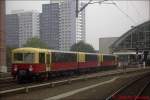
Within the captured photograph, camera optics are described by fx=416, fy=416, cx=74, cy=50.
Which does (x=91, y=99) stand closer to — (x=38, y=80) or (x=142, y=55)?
(x=38, y=80)

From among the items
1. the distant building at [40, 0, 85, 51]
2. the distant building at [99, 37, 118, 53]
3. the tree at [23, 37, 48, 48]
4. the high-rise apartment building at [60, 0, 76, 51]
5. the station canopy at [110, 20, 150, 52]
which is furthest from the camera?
the distant building at [99, 37, 118, 53]

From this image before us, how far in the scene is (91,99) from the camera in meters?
19.9

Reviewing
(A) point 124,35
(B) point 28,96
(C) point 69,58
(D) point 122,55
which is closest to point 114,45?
(A) point 124,35

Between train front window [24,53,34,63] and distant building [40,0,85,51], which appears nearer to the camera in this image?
train front window [24,53,34,63]

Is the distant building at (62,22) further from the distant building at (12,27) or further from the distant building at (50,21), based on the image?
the distant building at (12,27)

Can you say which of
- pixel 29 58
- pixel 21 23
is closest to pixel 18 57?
pixel 29 58

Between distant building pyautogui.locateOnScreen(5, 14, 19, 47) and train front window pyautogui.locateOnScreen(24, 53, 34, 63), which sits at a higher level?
distant building pyautogui.locateOnScreen(5, 14, 19, 47)

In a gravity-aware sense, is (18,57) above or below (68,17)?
below

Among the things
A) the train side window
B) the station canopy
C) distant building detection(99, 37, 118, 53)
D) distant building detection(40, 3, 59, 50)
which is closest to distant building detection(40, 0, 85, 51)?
distant building detection(40, 3, 59, 50)

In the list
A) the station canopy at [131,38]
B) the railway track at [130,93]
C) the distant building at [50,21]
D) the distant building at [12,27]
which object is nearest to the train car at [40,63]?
the distant building at [50,21]

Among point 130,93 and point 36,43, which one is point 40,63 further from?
point 36,43

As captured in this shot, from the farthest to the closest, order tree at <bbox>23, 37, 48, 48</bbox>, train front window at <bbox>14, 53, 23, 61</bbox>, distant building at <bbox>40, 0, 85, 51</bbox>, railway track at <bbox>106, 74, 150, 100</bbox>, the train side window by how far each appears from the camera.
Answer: tree at <bbox>23, 37, 48, 48</bbox>
distant building at <bbox>40, 0, 85, 51</bbox>
the train side window
train front window at <bbox>14, 53, 23, 61</bbox>
railway track at <bbox>106, 74, 150, 100</bbox>

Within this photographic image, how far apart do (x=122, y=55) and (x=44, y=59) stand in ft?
244

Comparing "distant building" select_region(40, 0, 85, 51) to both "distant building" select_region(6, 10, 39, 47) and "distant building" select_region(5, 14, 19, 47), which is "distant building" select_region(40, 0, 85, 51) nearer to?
"distant building" select_region(6, 10, 39, 47)
